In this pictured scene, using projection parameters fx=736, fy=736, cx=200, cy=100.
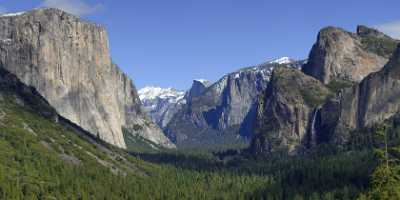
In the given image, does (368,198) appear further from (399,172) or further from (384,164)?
(399,172)

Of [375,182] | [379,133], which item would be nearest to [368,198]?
[375,182]

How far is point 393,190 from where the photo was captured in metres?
67.6

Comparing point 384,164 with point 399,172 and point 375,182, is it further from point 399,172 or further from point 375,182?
point 399,172

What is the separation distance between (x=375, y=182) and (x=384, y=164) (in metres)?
1.88

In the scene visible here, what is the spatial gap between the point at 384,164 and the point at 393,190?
2626mm

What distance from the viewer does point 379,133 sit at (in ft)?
224

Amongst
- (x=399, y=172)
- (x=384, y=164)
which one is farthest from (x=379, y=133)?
(x=399, y=172)

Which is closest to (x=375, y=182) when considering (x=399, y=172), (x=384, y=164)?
(x=384, y=164)

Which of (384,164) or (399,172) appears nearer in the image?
(384,164)

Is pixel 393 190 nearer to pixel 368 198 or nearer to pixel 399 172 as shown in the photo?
pixel 368 198

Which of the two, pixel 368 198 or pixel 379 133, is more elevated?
pixel 379 133

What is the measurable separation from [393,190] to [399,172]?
33.5 ft

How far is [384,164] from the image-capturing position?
68750 mm

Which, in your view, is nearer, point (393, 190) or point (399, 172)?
point (393, 190)
